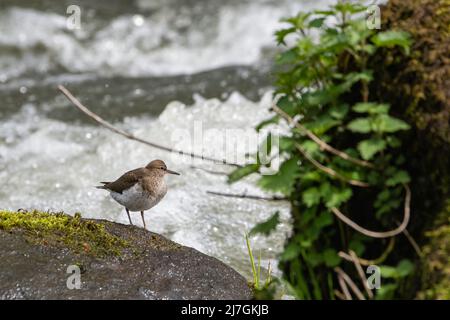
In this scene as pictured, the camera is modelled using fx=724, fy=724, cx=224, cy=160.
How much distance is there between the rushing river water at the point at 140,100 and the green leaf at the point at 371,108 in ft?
7.93

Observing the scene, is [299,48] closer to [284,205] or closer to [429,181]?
[429,181]

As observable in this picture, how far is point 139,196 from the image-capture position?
5070mm

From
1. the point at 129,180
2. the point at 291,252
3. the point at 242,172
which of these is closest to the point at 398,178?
the point at 291,252

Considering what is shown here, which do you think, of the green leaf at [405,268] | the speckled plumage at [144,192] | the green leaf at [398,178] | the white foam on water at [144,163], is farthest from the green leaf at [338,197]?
the white foam on water at [144,163]

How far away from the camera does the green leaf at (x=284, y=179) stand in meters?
3.64

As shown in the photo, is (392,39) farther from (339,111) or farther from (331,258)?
(331,258)

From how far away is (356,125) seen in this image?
12.1 ft

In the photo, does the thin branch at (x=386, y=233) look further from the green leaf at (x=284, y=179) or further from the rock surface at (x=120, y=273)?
the rock surface at (x=120, y=273)

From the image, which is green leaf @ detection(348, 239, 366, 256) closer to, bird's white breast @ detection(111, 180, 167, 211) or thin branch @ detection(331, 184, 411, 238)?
thin branch @ detection(331, 184, 411, 238)

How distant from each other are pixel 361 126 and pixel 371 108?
0.43 feet

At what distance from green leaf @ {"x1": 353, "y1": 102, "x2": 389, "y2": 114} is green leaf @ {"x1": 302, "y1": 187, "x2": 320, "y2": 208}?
1.53 ft

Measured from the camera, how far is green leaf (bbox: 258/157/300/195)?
11.9 feet
